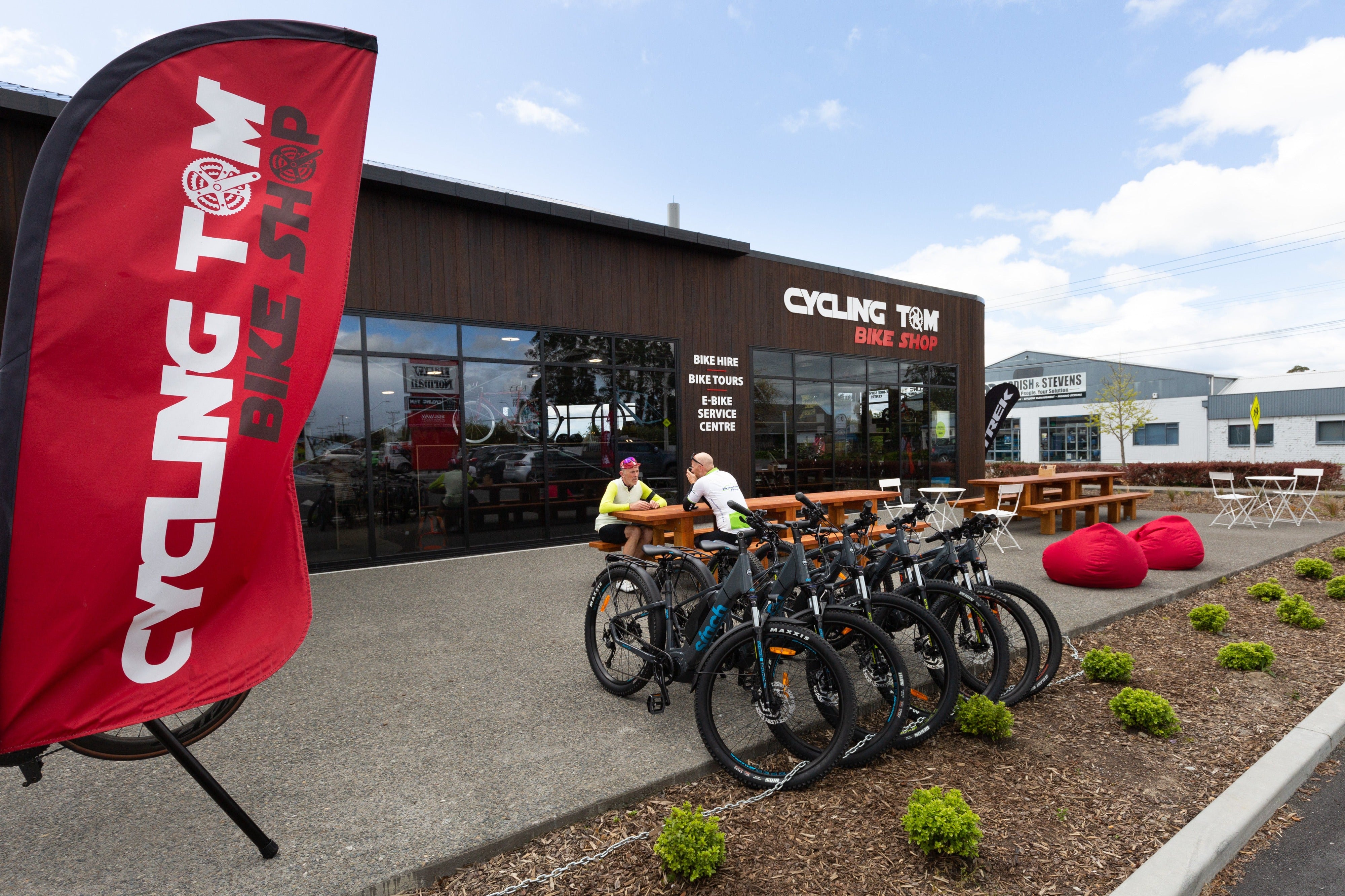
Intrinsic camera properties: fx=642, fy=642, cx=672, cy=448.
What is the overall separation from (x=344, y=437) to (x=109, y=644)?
657 cm

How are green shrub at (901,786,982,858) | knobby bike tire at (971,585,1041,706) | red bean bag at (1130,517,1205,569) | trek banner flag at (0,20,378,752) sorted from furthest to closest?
red bean bag at (1130,517,1205,569), knobby bike tire at (971,585,1041,706), green shrub at (901,786,982,858), trek banner flag at (0,20,378,752)

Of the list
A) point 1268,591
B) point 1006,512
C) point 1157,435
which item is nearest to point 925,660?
point 1268,591

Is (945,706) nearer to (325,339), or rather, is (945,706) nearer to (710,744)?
(710,744)

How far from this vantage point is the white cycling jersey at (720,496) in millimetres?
5133

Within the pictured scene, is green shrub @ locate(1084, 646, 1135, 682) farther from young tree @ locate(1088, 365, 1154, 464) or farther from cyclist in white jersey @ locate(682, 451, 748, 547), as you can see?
young tree @ locate(1088, 365, 1154, 464)

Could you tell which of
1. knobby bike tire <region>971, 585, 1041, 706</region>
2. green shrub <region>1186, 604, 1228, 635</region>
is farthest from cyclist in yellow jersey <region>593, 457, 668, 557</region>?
green shrub <region>1186, 604, 1228, 635</region>

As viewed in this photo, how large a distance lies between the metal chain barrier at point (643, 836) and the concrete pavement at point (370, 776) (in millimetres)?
213

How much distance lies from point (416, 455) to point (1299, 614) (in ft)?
29.5

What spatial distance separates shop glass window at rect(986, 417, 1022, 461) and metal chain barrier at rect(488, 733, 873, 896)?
41578mm

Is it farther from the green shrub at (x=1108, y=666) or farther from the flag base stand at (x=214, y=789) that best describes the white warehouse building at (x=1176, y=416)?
the flag base stand at (x=214, y=789)

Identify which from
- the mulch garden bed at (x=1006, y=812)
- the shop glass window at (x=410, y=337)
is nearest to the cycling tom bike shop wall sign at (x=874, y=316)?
the shop glass window at (x=410, y=337)

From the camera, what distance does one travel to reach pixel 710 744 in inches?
106

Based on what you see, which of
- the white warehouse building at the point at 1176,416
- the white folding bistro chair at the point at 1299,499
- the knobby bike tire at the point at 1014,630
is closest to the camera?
the knobby bike tire at the point at 1014,630

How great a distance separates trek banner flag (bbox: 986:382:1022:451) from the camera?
1873cm
